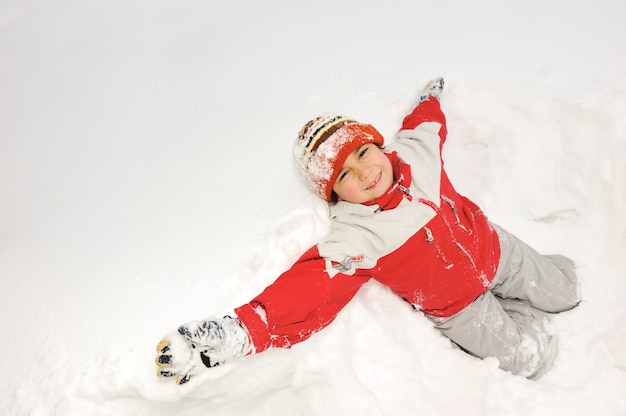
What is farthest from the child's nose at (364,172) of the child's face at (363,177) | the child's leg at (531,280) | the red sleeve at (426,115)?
the child's leg at (531,280)

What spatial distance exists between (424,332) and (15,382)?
106cm

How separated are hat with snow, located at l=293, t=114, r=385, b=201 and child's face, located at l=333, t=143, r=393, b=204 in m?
0.02

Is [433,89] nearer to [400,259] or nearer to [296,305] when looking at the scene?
[400,259]

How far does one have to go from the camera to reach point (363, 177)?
134cm

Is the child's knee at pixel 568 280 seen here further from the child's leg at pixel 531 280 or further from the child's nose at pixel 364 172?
the child's nose at pixel 364 172

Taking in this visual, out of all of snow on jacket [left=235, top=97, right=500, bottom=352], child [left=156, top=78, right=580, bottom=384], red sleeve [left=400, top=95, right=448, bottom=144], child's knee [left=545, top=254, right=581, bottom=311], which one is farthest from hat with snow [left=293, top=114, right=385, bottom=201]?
child's knee [left=545, top=254, right=581, bottom=311]

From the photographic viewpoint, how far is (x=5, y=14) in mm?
2824

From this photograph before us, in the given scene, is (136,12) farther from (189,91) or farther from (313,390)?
(313,390)

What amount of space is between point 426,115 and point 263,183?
578mm

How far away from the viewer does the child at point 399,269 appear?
47.3 inches

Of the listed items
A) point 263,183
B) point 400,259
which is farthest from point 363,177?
point 263,183

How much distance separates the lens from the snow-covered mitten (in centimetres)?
179

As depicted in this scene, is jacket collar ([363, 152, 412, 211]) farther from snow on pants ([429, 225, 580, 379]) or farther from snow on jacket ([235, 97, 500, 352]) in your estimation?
snow on pants ([429, 225, 580, 379])

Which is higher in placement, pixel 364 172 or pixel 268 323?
pixel 364 172
